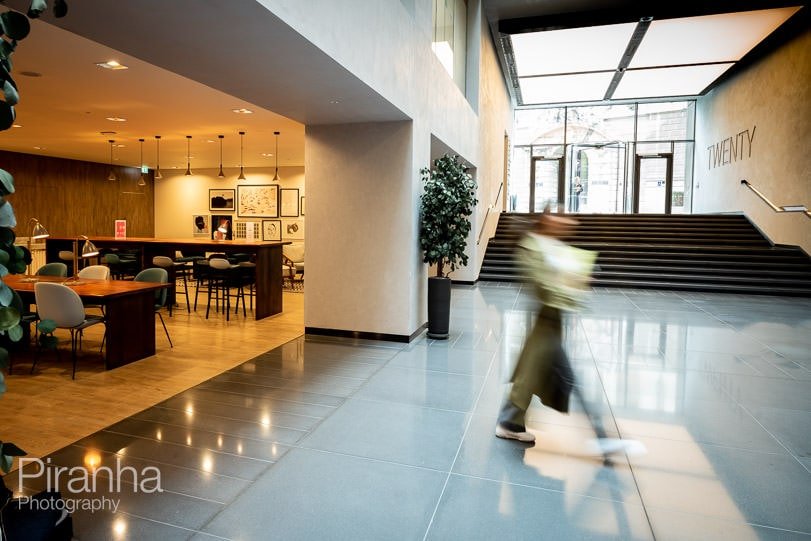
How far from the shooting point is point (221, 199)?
1455 centimetres

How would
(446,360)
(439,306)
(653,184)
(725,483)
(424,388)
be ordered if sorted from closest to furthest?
1. (725,483)
2. (424,388)
3. (446,360)
4. (439,306)
5. (653,184)

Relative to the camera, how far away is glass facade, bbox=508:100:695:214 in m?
16.7

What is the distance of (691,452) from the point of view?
10.2 feet

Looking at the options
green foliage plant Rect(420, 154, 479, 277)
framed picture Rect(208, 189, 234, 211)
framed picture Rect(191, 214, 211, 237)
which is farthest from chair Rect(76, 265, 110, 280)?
framed picture Rect(191, 214, 211, 237)

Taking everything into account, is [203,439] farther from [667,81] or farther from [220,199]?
[667,81]

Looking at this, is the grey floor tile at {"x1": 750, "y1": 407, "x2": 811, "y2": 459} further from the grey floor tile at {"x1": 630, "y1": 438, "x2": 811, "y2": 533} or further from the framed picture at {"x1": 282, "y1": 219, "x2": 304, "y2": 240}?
the framed picture at {"x1": 282, "y1": 219, "x2": 304, "y2": 240}

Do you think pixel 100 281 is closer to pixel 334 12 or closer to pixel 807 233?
pixel 334 12

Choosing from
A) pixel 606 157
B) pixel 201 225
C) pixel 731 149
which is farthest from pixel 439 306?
pixel 606 157

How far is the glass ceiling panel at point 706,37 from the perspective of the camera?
31.7ft

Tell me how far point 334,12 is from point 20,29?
2675 mm

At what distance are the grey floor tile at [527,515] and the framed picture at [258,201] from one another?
12.4 meters

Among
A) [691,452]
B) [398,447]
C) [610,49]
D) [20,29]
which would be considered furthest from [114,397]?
[610,49]

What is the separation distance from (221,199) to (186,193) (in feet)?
4.45

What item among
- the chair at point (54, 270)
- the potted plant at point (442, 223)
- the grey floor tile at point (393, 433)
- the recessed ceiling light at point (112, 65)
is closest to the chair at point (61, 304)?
the chair at point (54, 270)
